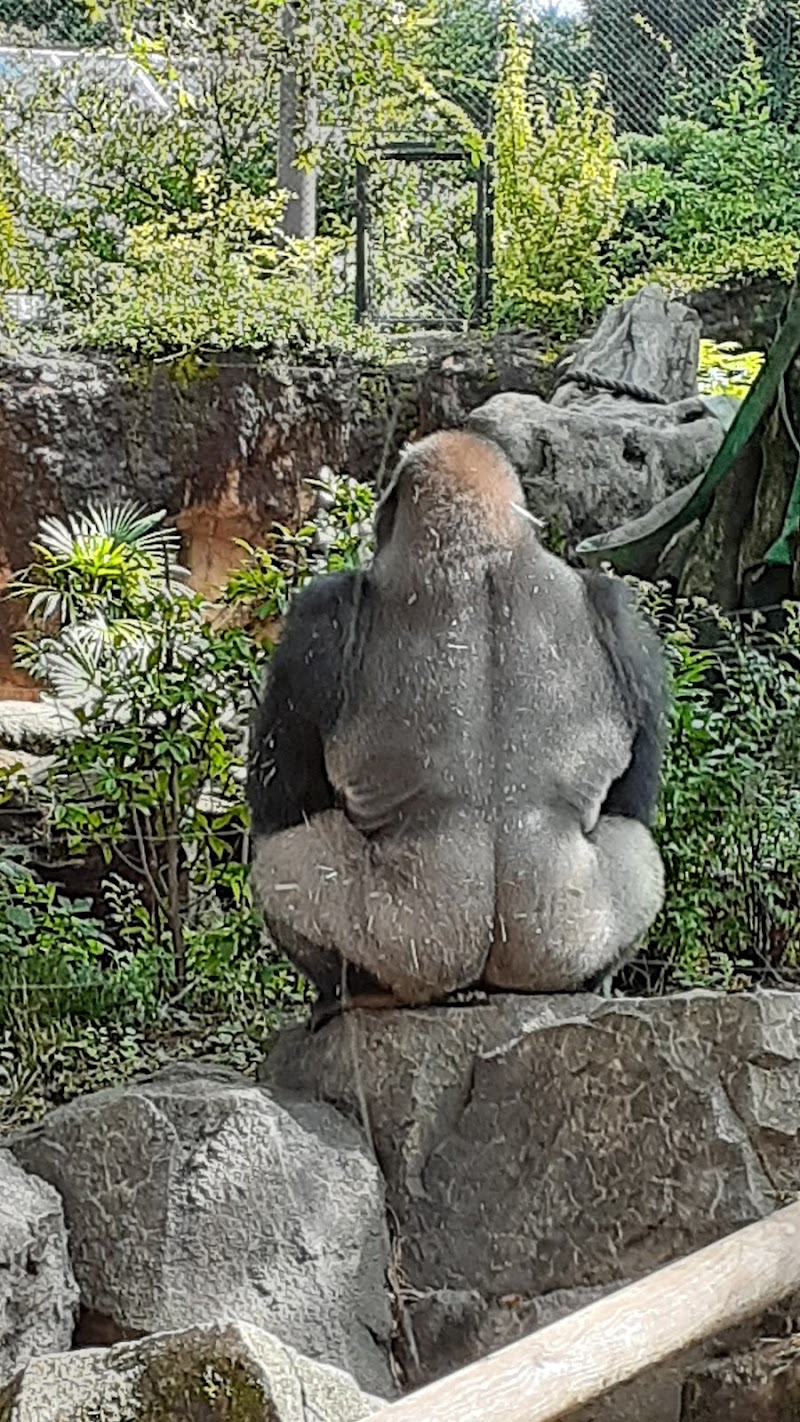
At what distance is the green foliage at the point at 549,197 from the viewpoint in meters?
2.59

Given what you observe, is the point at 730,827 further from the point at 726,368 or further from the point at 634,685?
the point at 726,368

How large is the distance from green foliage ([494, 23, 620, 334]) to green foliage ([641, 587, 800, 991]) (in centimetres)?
63

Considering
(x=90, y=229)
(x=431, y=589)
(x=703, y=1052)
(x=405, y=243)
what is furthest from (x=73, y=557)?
(x=703, y=1052)

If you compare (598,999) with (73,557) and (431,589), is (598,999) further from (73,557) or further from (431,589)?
(73,557)

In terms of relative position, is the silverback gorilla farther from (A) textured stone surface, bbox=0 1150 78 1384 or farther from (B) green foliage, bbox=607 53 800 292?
(B) green foliage, bbox=607 53 800 292

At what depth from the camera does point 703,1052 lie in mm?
1547

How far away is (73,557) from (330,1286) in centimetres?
180

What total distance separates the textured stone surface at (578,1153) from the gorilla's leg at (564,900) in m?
0.08

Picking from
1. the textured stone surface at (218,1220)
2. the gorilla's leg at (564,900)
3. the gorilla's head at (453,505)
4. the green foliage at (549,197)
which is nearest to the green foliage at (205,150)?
the green foliage at (549,197)

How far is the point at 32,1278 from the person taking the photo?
131 centimetres

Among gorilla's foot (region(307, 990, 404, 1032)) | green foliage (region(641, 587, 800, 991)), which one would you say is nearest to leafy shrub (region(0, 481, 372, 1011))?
green foliage (region(641, 587, 800, 991))

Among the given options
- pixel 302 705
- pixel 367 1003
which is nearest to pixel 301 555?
pixel 302 705

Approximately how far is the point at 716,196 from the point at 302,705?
157 centimetres

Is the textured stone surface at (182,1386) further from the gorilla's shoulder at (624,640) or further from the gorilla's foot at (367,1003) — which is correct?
the gorilla's shoulder at (624,640)
